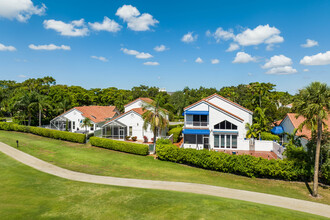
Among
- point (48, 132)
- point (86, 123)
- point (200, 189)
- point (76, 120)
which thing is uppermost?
point (76, 120)

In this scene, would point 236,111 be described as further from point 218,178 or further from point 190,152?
point 218,178

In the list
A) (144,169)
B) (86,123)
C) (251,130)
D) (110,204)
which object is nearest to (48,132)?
(86,123)

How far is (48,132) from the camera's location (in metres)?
39.9

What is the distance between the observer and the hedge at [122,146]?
29406 mm

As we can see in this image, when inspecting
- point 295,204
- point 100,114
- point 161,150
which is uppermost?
point 100,114

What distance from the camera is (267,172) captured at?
69.8ft

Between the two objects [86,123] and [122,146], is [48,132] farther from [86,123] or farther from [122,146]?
[122,146]

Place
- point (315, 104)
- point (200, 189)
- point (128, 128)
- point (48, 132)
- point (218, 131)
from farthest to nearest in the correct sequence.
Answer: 1. point (48, 132)
2. point (128, 128)
3. point (218, 131)
4. point (200, 189)
5. point (315, 104)

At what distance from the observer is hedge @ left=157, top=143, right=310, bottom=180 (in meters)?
21.0

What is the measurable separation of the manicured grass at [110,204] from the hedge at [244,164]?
7630 millimetres

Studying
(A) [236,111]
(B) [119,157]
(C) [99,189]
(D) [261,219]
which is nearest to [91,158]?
(B) [119,157]

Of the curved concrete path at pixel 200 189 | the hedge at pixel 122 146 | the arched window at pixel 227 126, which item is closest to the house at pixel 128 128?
the hedge at pixel 122 146

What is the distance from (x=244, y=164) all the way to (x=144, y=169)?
11.8 m

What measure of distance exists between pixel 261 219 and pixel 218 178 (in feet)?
31.2
